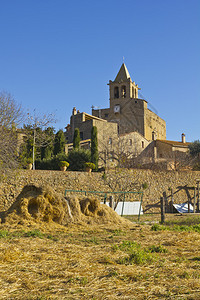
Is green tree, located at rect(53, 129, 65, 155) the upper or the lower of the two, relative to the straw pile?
upper

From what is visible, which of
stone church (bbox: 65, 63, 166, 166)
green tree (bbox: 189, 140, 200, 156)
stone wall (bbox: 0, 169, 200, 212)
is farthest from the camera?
stone church (bbox: 65, 63, 166, 166)

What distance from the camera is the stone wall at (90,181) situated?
20141 mm

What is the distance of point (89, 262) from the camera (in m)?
5.77

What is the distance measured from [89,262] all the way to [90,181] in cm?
1912

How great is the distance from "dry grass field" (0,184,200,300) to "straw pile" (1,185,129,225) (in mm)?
48

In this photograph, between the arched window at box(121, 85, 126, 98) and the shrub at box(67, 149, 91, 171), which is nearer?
the shrub at box(67, 149, 91, 171)

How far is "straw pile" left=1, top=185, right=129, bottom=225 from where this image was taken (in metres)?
10.1

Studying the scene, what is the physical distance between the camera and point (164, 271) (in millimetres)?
5238

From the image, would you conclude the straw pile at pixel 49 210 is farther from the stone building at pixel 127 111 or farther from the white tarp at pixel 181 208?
the stone building at pixel 127 111

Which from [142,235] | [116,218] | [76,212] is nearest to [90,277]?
[142,235]

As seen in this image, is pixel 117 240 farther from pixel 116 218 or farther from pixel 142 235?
pixel 116 218

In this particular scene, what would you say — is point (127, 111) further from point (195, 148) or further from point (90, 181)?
point (90, 181)

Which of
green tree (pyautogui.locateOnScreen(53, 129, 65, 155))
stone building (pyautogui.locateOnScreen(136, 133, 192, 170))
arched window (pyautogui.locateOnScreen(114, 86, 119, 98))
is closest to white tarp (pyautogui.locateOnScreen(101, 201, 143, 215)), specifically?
green tree (pyautogui.locateOnScreen(53, 129, 65, 155))

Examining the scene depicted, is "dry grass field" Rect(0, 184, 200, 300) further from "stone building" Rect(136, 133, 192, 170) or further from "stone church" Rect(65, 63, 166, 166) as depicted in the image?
"stone church" Rect(65, 63, 166, 166)
